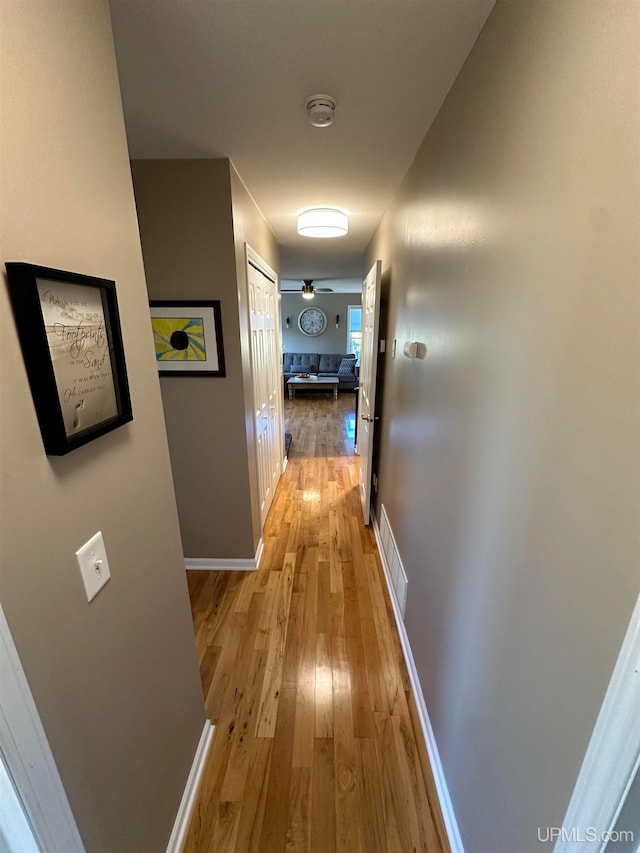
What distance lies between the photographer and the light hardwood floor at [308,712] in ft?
3.94

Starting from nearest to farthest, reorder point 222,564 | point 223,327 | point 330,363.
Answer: point 223,327
point 222,564
point 330,363

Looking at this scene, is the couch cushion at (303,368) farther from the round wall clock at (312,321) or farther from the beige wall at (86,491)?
the beige wall at (86,491)

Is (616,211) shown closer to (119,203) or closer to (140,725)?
(119,203)

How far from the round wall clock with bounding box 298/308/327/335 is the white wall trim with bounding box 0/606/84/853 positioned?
29.9 ft

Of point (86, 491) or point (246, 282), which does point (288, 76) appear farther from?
point (86, 491)

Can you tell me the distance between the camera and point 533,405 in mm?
755

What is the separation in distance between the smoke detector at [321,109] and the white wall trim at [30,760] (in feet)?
5.58

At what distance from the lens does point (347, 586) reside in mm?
2305

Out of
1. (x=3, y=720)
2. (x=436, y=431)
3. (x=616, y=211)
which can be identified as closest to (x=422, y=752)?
(x=436, y=431)

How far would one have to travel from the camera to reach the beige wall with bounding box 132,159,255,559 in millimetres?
1821

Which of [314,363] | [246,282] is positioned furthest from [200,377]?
[314,363]

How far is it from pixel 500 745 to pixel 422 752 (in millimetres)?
751

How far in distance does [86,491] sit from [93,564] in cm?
16

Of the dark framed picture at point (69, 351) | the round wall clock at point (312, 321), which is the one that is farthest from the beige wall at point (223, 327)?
the round wall clock at point (312, 321)
